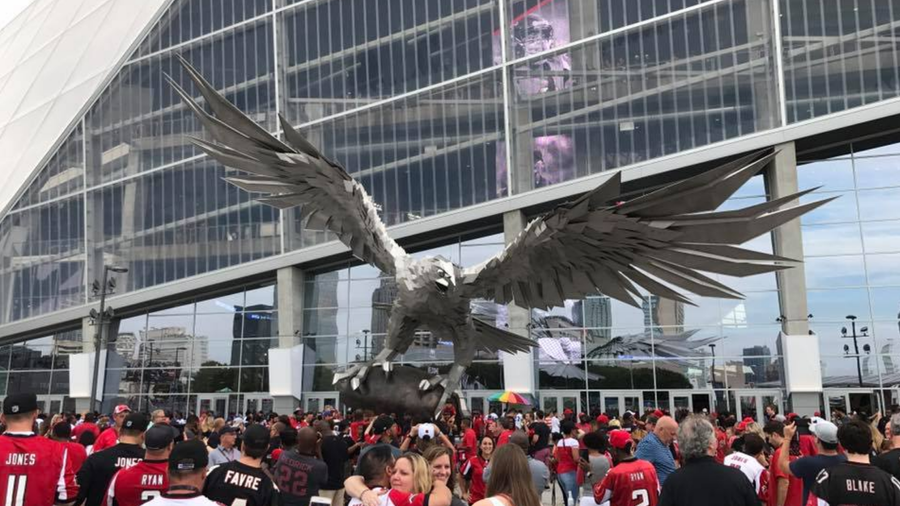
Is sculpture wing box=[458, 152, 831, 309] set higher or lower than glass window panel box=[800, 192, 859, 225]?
lower

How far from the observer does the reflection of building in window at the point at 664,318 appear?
27.2m

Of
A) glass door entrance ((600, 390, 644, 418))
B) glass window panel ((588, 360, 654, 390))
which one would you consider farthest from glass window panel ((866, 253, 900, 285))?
glass door entrance ((600, 390, 644, 418))

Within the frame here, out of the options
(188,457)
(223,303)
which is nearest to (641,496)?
(188,457)

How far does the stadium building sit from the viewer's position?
25.3 metres

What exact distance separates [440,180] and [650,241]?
66.1 feet

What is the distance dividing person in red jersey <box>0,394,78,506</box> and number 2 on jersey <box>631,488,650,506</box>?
3.63 m

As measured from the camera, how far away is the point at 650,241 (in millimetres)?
9578

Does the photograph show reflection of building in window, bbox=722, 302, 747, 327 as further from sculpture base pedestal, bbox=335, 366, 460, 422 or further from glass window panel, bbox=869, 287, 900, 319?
sculpture base pedestal, bbox=335, 366, 460, 422

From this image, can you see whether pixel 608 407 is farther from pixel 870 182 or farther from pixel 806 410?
pixel 870 182

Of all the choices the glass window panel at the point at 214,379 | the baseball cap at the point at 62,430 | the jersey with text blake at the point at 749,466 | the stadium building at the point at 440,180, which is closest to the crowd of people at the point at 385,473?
the jersey with text blake at the point at 749,466

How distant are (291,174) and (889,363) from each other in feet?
67.3

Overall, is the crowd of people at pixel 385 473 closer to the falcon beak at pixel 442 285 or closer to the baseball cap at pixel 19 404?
the baseball cap at pixel 19 404

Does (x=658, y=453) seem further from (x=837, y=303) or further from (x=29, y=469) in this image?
(x=837, y=303)

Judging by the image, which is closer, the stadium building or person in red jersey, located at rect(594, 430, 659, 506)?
person in red jersey, located at rect(594, 430, 659, 506)
